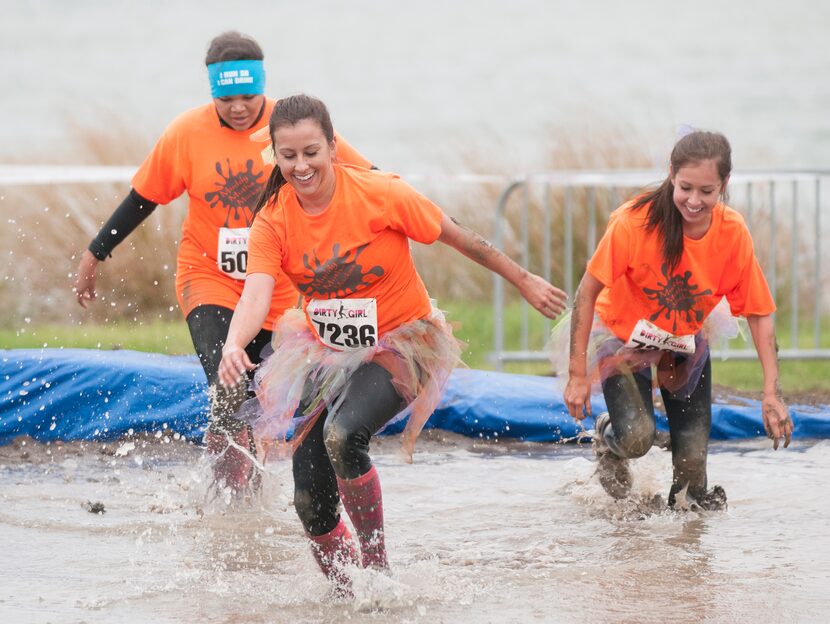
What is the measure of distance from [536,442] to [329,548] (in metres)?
3.15

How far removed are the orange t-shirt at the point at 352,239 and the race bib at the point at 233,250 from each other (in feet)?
3.89

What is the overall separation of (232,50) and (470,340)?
459cm

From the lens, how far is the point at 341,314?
4.88 metres

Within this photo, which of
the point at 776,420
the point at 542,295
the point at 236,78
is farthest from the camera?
the point at 236,78

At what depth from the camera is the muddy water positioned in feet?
15.2

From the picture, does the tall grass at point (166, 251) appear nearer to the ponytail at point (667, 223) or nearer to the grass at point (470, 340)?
the grass at point (470, 340)

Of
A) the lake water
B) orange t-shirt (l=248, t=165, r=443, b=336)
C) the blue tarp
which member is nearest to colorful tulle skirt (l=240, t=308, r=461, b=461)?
orange t-shirt (l=248, t=165, r=443, b=336)

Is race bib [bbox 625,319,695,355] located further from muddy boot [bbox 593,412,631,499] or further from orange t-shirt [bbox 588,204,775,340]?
muddy boot [bbox 593,412,631,499]

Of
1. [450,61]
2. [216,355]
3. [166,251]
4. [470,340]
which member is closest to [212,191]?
[216,355]

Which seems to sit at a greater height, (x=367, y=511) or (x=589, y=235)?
(x=589, y=235)

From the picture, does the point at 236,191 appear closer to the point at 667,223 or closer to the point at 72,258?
the point at 667,223

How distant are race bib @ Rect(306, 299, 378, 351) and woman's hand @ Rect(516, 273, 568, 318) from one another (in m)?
0.54

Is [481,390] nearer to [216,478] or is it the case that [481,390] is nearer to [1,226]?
[216,478]

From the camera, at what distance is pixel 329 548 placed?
4.82 metres
